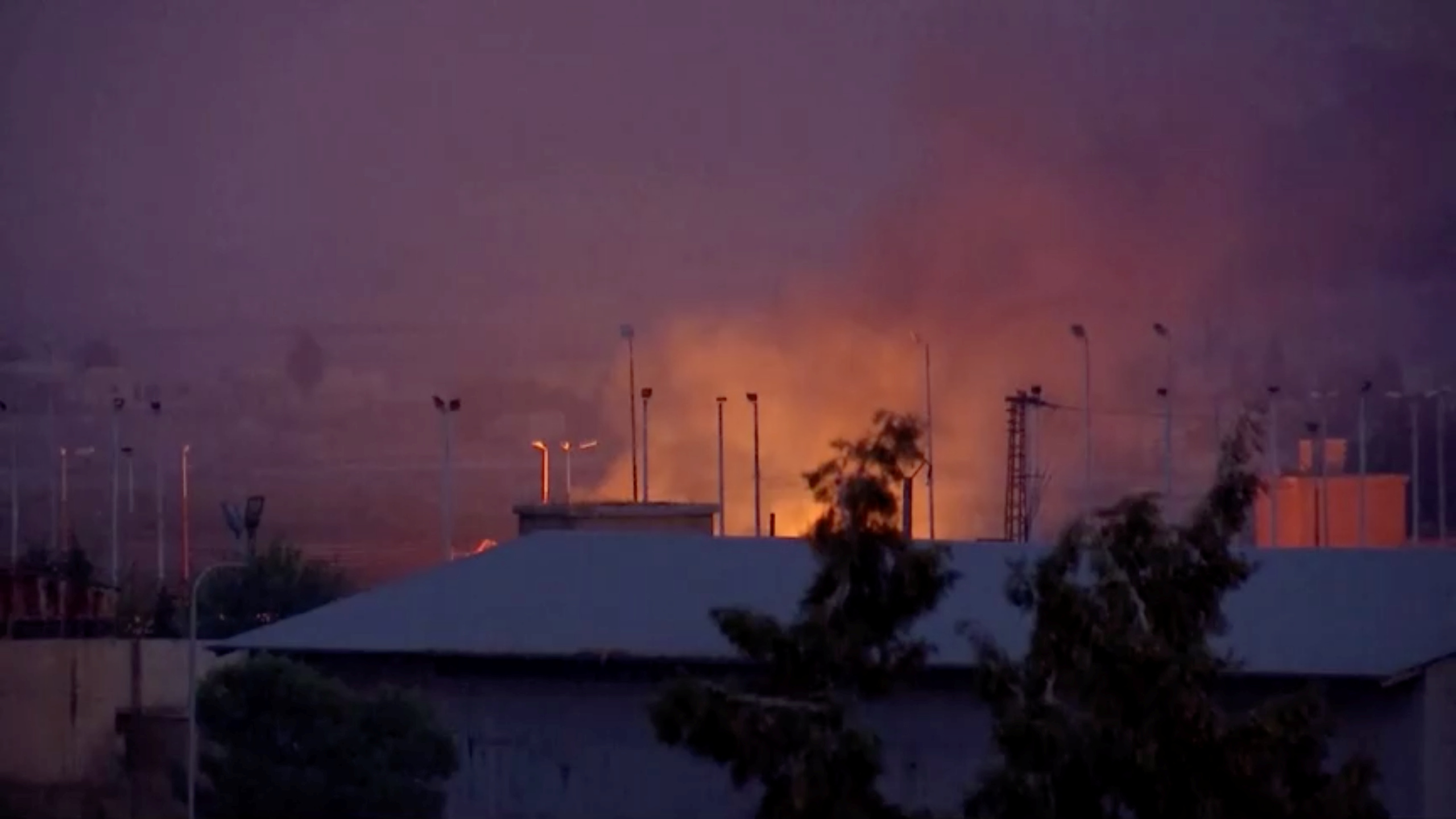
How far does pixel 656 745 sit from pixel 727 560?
3.85 metres

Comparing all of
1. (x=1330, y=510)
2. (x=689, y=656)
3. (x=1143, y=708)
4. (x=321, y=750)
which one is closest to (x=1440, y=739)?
(x=689, y=656)

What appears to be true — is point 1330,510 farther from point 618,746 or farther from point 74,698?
point 618,746

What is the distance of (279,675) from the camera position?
843 inches

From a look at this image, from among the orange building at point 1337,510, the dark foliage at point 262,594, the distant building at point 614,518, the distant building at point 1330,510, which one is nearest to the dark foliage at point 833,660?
the distant building at point 614,518

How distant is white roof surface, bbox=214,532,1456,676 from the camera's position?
65.0 ft

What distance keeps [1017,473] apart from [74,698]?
18.4 metres

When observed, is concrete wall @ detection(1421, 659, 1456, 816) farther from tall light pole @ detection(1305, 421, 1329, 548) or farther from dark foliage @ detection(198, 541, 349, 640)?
dark foliage @ detection(198, 541, 349, 640)

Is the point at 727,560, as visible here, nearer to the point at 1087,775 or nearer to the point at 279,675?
the point at 279,675

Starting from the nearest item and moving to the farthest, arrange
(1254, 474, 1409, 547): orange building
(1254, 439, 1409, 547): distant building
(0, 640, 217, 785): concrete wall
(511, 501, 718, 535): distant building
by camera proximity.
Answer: (0, 640, 217, 785): concrete wall
(511, 501, 718, 535): distant building
(1254, 439, 1409, 547): distant building
(1254, 474, 1409, 547): orange building

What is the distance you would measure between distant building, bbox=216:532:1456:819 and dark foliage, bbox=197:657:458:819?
54cm

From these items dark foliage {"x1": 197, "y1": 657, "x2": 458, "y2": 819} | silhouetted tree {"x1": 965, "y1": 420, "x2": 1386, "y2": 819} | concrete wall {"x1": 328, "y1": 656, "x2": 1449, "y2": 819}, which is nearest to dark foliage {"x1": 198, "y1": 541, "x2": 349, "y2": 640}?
dark foliage {"x1": 197, "y1": 657, "x2": 458, "y2": 819}

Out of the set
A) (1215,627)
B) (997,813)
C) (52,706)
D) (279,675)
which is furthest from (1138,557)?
(52,706)

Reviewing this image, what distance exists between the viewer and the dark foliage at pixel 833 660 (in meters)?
10.7

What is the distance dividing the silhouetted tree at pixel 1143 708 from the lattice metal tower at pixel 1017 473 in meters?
30.9
